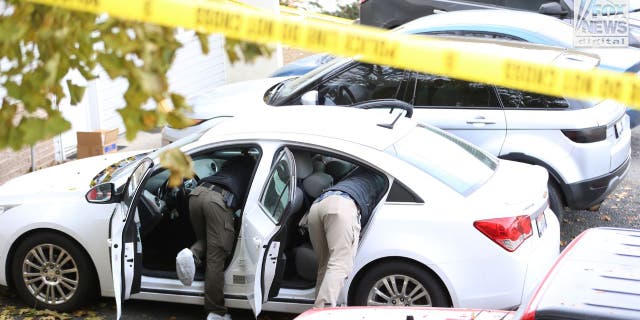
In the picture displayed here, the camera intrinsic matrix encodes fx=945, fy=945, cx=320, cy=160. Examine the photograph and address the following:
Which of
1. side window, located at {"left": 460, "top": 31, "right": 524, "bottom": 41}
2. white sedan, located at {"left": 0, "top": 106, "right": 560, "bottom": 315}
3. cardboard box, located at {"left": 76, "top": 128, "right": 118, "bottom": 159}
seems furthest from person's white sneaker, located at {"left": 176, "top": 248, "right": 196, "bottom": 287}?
side window, located at {"left": 460, "top": 31, "right": 524, "bottom": 41}

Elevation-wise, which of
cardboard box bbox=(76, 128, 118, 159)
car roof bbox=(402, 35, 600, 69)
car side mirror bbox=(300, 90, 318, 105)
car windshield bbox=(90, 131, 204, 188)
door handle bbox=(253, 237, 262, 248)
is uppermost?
car roof bbox=(402, 35, 600, 69)

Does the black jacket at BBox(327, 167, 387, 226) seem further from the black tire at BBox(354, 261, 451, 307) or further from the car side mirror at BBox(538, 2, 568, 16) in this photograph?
the car side mirror at BBox(538, 2, 568, 16)

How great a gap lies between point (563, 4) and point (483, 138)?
18.3 ft

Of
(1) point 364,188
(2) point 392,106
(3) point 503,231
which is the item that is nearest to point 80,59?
(1) point 364,188

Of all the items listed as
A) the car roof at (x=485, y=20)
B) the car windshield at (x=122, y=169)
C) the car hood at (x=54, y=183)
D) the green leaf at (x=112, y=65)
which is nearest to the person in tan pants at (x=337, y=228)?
the car windshield at (x=122, y=169)

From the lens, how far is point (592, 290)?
405cm

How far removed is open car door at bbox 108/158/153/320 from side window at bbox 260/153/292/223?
844 millimetres

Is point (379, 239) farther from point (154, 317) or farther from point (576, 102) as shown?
point (576, 102)

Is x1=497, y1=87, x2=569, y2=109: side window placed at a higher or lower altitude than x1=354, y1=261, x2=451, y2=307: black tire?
higher

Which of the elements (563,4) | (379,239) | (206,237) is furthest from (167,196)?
(563,4)

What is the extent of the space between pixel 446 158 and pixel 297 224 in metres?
1.14

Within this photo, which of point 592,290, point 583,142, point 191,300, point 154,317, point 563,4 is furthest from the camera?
point 563,4

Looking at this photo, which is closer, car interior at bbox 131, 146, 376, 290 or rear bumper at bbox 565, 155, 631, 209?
car interior at bbox 131, 146, 376, 290

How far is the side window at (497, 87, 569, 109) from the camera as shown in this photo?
8.18 m
